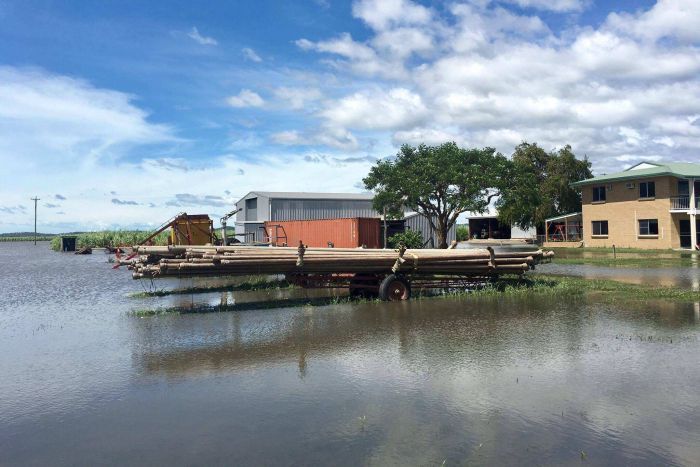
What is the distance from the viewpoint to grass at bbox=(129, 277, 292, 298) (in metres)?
19.4

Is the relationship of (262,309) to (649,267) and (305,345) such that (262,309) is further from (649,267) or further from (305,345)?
(649,267)

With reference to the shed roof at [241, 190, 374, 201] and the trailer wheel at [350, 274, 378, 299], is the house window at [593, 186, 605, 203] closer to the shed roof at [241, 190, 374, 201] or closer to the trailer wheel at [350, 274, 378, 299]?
the shed roof at [241, 190, 374, 201]

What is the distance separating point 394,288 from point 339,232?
12972 millimetres

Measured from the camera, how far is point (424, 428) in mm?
6066

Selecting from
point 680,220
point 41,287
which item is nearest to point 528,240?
point 680,220

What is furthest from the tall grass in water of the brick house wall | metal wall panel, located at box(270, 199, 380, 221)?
the brick house wall

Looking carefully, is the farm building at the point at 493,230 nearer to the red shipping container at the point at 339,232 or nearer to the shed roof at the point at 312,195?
the shed roof at the point at 312,195

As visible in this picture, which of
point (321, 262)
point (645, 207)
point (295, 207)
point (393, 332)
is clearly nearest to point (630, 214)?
point (645, 207)

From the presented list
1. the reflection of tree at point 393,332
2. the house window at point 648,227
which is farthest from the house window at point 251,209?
the reflection of tree at point 393,332

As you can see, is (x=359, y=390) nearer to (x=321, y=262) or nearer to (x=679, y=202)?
(x=321, y=262)

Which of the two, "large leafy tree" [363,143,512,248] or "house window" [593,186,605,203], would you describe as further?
"house window" [593,186,605,203]

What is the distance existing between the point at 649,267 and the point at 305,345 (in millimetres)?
22403

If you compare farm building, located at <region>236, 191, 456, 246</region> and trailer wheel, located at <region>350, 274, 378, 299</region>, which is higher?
farm building, located at <region>236, 191, 456, 246</region>

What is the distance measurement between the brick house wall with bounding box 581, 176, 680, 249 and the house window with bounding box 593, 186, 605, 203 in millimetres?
297
